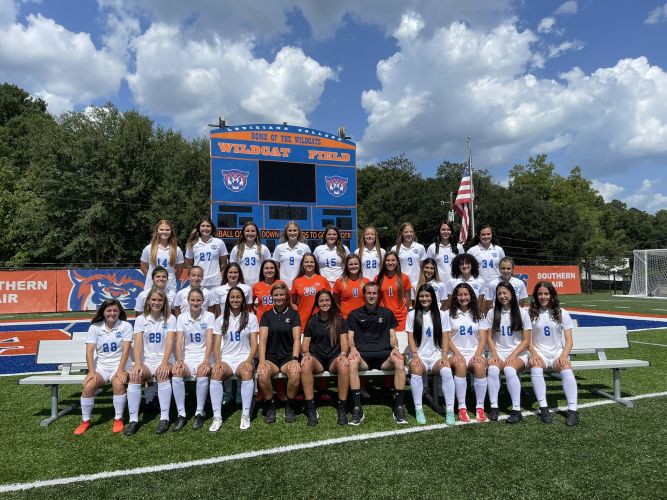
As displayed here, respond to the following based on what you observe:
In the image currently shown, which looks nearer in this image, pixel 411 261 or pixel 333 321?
pixel 333 321

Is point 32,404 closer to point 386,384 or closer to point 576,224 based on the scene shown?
point 386,384

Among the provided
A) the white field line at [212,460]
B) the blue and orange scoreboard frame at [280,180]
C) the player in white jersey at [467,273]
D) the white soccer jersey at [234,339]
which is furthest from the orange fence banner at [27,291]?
the player in white jersey at [467,273]

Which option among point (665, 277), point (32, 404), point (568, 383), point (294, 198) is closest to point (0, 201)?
point (294, 198)

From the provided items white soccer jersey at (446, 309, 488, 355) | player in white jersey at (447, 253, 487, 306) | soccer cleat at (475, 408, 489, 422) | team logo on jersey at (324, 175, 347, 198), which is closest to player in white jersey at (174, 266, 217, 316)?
white soccer jersey at (446, 309, 488, 355)

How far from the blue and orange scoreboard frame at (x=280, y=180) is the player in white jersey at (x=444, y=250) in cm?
713

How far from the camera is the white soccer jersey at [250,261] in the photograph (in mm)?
A: 5938

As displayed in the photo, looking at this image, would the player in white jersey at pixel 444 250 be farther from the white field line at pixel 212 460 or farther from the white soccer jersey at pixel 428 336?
the white field line at pixel 212 460

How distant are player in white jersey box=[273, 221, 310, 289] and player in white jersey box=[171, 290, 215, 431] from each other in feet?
4.83

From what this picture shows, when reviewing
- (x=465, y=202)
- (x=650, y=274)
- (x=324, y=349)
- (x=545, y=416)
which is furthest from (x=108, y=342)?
(x=650, y=274)

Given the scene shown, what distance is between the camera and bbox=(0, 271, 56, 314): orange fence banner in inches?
674

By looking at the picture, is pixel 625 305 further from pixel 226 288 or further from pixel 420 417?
pixel 226 288

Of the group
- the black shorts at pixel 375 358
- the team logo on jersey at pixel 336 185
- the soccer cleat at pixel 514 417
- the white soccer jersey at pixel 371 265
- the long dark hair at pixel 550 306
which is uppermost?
the team logo on jersey at pixel 336 185

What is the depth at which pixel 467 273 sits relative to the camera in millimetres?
5605

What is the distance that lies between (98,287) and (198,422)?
15.7 metres
